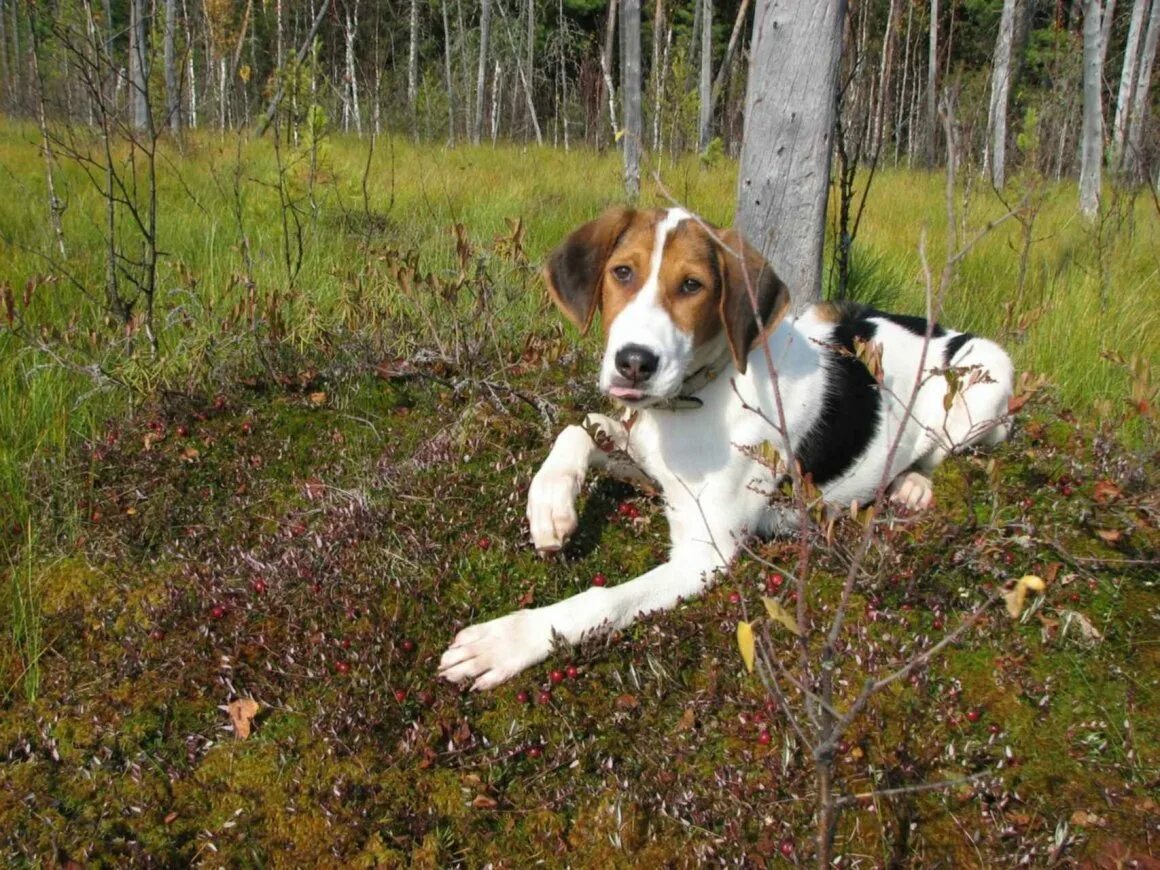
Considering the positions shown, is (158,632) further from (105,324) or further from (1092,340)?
(1092,340)

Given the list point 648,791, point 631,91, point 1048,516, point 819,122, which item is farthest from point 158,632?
point 631,91

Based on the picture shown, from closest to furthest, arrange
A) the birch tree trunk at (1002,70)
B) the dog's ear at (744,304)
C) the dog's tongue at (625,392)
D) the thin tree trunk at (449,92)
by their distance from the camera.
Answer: the dog's tongue at (625,392)
the dog's ear at (744,304)
the thin tree trunk at (449,92)
the birch tree trunk at (1002,70)

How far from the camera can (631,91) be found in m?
8.70

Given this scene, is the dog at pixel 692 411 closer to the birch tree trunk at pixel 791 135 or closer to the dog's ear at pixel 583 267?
the dog's ear at pixel 583 267

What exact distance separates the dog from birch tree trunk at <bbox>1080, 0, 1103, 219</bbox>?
703cm

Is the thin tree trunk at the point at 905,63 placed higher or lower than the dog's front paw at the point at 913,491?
higher

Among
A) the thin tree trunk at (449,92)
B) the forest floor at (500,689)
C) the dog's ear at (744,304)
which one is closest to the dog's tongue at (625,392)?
the dog's ear at (744,304)

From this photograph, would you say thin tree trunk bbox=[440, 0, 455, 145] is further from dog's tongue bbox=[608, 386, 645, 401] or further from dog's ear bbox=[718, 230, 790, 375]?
dog's tongue bbox=[608, 386, 645, 401]

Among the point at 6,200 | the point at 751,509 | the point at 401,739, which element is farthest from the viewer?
the point at 6,200

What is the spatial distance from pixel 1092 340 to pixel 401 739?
4.27 metres

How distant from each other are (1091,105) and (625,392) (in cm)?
985

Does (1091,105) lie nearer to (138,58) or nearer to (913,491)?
(913,491)

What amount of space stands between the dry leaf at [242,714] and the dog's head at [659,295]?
Answer: 135 centimetres

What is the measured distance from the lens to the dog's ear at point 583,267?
116 inches
